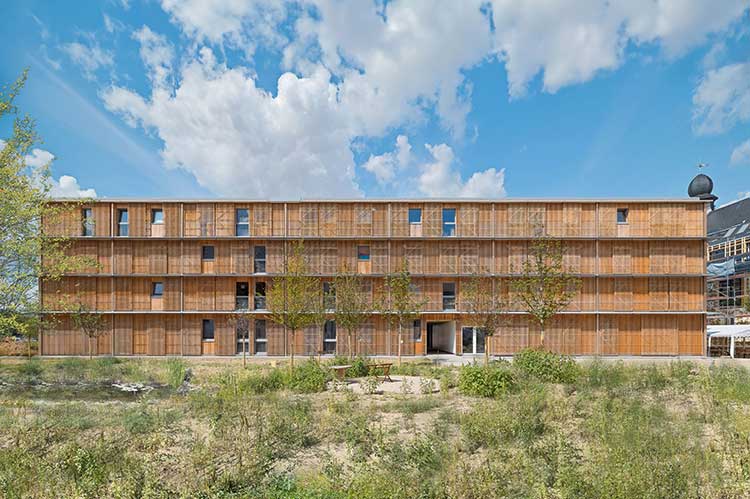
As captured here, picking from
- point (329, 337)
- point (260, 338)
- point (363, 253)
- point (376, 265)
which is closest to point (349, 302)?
point (376, 265)

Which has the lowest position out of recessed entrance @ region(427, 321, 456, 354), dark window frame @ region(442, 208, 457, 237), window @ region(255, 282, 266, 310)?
recessed entrance @ region(427, 321, 456, 354)

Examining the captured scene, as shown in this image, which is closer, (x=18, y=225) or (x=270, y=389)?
(x=18, y=225)

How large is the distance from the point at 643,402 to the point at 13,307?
19448 millimetres

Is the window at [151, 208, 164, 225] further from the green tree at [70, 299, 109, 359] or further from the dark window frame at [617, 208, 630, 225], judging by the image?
the dark window frame at [617, 208, 630, 225]

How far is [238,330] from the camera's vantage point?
25.3 metres

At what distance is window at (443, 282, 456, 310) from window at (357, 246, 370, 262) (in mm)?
5816

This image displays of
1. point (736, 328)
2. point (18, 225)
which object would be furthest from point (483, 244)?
point (18, 225)

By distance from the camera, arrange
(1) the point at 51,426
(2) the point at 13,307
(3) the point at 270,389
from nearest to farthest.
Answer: (1) the point at 51,426 → (2) the point at 13,307 → (3) the point at 270,389

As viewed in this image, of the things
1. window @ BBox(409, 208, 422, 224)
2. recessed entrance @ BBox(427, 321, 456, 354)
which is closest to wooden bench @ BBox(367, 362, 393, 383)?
recessed entrance @ BBox(427, 321, 456, 354)

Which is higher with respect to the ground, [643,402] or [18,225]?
[18,225]

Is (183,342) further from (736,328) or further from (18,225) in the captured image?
(736,328)

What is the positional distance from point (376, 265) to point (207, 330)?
12.8m

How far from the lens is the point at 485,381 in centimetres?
1220

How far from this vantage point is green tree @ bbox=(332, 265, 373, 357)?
70.0ft
